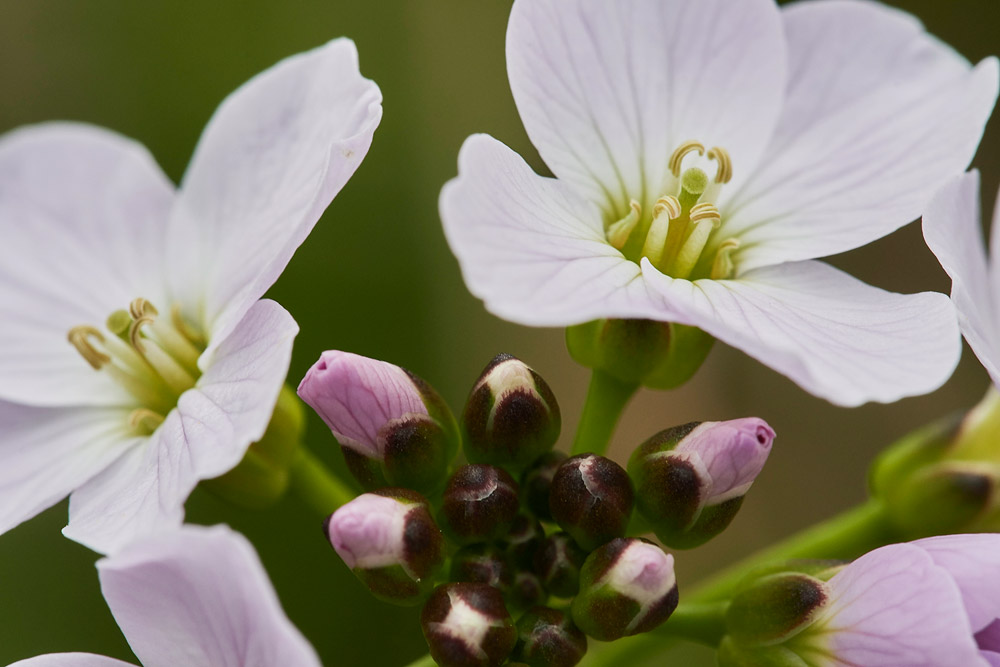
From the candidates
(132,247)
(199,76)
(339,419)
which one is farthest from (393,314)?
(339,419)

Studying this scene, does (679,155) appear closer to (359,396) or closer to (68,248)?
(359,396)

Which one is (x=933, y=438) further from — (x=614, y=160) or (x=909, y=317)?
(x=614, y=160)

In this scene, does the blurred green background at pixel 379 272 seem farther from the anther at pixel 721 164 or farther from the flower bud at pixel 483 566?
the anther at pixel 721 164

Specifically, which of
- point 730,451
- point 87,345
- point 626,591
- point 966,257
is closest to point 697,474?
point 730,451

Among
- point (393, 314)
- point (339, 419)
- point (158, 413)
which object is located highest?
point (339, 419)

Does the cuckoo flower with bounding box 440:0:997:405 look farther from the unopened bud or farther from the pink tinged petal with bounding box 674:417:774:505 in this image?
the unopened bud

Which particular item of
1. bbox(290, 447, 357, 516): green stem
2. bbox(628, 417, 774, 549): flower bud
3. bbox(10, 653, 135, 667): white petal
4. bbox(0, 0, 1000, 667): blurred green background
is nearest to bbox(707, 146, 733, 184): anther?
bbox(628, 417, 774, 549): flower bud
